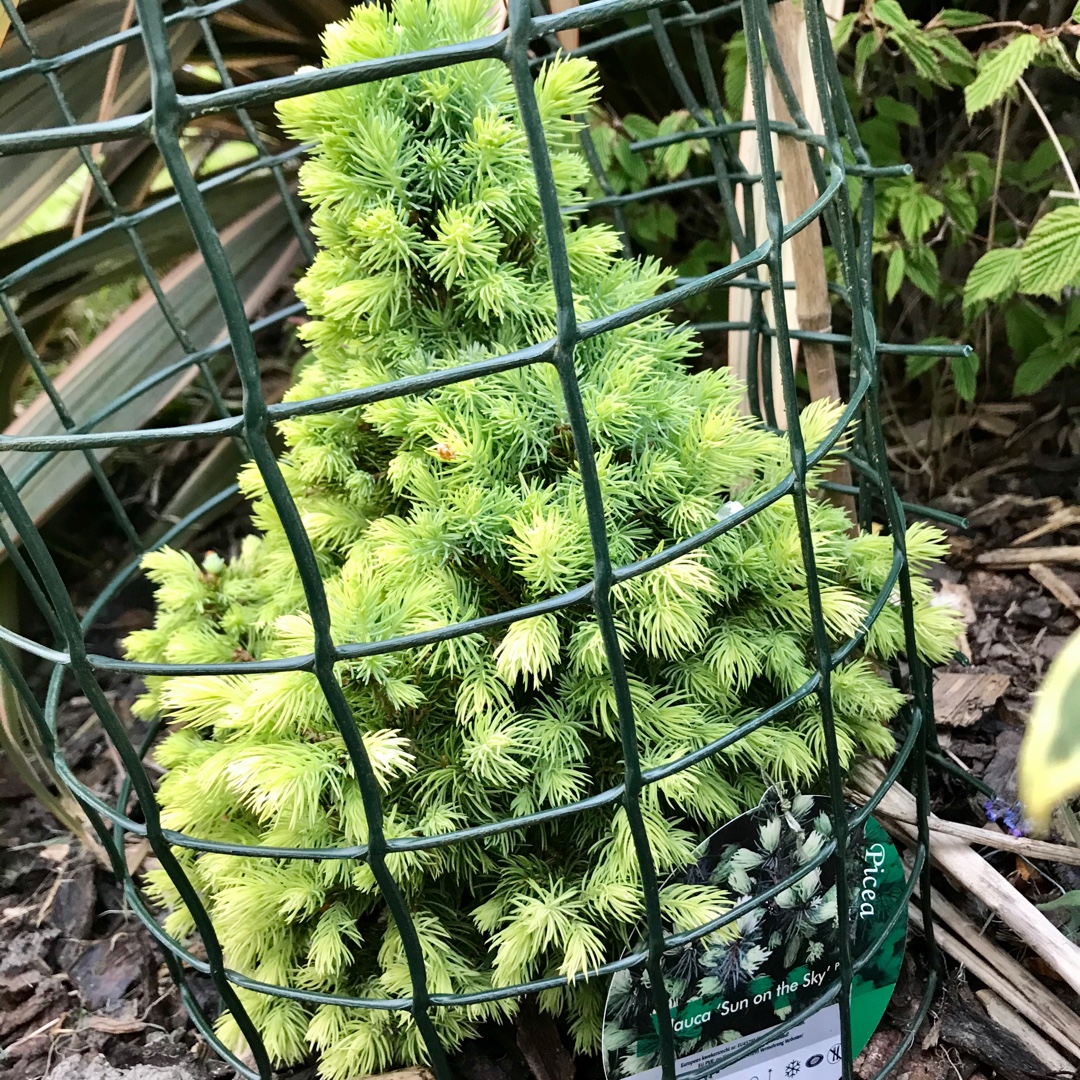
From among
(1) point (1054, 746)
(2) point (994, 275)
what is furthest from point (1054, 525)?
(1) point (1054, 746)

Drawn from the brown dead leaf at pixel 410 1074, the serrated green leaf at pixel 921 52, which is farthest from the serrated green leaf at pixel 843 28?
the brown dead leaf at pixel 410 1074

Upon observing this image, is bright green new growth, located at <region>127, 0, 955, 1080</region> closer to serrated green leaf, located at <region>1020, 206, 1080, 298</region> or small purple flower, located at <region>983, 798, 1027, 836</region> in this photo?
small purple flower, located at <region>983, 798, 1027, 836</region>

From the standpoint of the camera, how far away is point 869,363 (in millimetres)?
608

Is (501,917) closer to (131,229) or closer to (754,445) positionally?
(754,445)

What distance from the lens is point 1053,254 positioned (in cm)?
82

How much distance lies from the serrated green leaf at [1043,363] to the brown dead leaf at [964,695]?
0.34m

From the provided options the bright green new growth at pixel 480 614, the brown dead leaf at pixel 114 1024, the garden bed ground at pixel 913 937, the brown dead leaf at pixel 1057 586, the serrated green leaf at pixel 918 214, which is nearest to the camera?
the bright green new growth at pixel 480 614

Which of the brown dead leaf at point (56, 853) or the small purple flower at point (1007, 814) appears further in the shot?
the brown dead leaf at point (56, 853)

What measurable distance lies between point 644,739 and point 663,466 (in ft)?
0.62

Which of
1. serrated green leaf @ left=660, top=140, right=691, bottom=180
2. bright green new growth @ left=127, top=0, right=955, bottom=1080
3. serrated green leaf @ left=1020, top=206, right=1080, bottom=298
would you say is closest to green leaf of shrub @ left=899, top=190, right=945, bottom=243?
serrated green leaf @ left=1020, top=206, right=1080, bottom=298

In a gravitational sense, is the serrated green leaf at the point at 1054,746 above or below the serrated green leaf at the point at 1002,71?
below

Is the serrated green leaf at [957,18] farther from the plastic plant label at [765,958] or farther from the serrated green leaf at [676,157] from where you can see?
the plastic plant label at [765,958]

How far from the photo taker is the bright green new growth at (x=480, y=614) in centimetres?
59

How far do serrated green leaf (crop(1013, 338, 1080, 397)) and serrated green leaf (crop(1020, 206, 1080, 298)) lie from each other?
0.64ft
